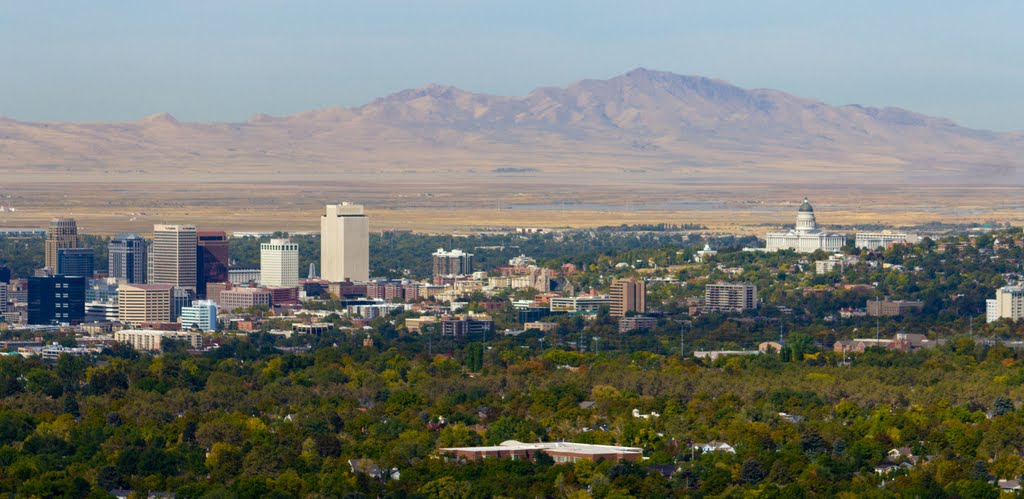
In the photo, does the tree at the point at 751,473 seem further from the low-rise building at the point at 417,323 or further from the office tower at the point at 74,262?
the office tower at the point at 74,262

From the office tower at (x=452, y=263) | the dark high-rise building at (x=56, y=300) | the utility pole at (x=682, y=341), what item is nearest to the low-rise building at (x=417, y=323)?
the utility pole at (x=682, y=341)

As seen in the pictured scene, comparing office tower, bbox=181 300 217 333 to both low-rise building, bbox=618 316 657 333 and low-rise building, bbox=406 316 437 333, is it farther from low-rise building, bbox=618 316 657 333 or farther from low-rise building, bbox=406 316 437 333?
low-rise building, bbox=618 316 657 333

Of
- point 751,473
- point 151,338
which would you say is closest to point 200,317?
point 151,338

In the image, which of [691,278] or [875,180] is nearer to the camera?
[691,278]

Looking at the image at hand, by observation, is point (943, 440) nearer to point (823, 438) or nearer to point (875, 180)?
point (823, 438)

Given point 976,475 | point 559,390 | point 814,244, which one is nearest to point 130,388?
point 559,390

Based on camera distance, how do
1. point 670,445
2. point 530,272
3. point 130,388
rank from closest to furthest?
point 670,445 → point 130,388 → point 530,272
